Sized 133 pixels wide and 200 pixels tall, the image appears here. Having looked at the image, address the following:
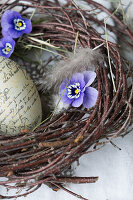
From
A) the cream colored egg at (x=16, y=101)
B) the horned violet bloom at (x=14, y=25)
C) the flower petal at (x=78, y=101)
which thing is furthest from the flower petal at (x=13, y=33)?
the flower petal at (x=78, y=101)

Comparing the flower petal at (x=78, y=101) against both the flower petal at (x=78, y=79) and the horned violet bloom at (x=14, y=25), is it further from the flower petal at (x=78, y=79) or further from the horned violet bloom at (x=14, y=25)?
the horned violet bloom at (x=14, y=25)

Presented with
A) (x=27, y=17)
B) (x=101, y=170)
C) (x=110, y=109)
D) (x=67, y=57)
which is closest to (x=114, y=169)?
(x=101, y=170)

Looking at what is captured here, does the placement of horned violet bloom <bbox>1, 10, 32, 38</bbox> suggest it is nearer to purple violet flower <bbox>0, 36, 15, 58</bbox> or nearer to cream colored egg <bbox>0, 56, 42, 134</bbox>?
purple violet flower <bbox>0, 36, 15, 58</bbox>

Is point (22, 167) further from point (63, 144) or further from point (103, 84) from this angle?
point (103, 84)

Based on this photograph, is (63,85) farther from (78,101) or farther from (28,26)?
(28,26)

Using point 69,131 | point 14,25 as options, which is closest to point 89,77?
point 69,131

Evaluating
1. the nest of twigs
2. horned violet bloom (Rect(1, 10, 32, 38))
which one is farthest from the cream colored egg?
horned violet bloom (Rect(1, 10, 32, 38))
